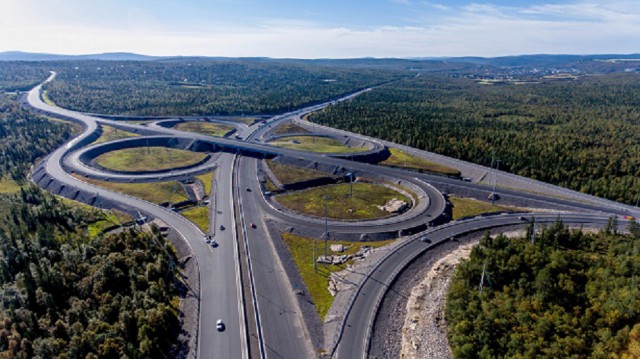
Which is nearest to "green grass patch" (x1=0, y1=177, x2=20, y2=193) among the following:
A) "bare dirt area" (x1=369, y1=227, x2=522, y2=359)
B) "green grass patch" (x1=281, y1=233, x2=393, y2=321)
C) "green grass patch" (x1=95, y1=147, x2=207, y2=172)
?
"green grass patch" (x1=95, y1=147, x2=207, y2=172)

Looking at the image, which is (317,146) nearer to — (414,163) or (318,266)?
(414,163)

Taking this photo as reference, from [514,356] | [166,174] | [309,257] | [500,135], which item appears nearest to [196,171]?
[166,174]

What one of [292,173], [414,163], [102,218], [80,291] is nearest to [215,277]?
[80,291]

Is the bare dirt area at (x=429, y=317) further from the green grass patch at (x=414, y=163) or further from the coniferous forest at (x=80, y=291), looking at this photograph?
the green grass patch at (x=414, y=163)

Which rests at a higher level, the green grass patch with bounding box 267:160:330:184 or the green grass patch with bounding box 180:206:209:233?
the green grass patch with bounding box 267:160:330:184

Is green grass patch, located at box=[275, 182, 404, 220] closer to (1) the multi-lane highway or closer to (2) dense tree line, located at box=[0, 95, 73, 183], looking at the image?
(1) the multi-lane highway
